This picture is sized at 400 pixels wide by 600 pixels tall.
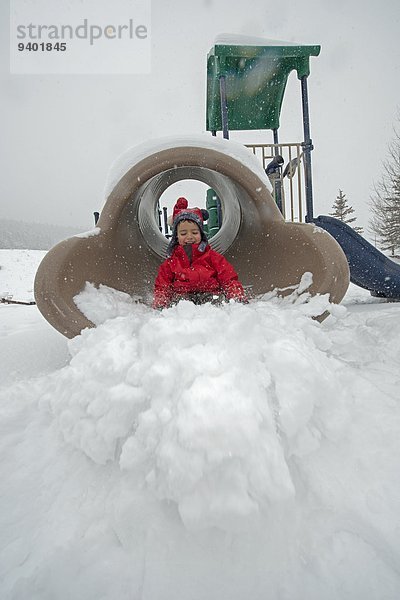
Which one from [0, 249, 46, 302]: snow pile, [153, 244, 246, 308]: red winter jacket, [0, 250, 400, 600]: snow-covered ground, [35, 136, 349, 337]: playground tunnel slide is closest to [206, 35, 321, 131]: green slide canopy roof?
[35, 136, 349, 337]: playground tunnel slide

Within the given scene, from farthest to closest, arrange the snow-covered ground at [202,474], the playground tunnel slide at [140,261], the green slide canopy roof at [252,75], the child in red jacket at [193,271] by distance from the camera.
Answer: the green slide canopy roof at [252,75] < the child in red jacket at [193,271] < the playground tunnel slide at [140,261] < the snow-covered ground at [202,474]

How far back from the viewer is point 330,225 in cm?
317

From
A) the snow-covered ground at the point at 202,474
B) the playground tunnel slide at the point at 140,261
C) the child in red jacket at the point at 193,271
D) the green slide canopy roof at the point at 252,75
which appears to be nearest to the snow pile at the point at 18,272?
the green slide canopy roof at the point at 252,75

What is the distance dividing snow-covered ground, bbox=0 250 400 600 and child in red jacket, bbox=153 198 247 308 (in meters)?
1.05

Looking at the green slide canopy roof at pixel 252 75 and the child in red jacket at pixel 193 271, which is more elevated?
the green slide canopy roof at pixel 252 75

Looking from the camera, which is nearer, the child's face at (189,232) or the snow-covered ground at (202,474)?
the snow-covered ground at (202,474)

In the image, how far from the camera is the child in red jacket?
2.03m

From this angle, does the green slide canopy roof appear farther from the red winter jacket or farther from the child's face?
the red winter jacket

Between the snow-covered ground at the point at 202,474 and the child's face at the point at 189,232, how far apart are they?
131cm

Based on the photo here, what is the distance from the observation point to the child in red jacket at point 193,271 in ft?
6.66

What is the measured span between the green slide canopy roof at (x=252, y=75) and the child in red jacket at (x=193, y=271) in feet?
7.18

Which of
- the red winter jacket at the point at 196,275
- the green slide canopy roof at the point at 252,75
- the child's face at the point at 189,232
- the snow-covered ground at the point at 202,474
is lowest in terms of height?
the snow-covered ground at the point at 202,474

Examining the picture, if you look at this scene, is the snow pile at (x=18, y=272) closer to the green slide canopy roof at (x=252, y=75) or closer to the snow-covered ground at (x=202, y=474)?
the green slide canopy roof at (x=252, y=75)

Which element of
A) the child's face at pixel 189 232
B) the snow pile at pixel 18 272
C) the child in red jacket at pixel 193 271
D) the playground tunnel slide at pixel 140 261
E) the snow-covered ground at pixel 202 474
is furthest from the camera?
the snow pile at pixel 18 272
